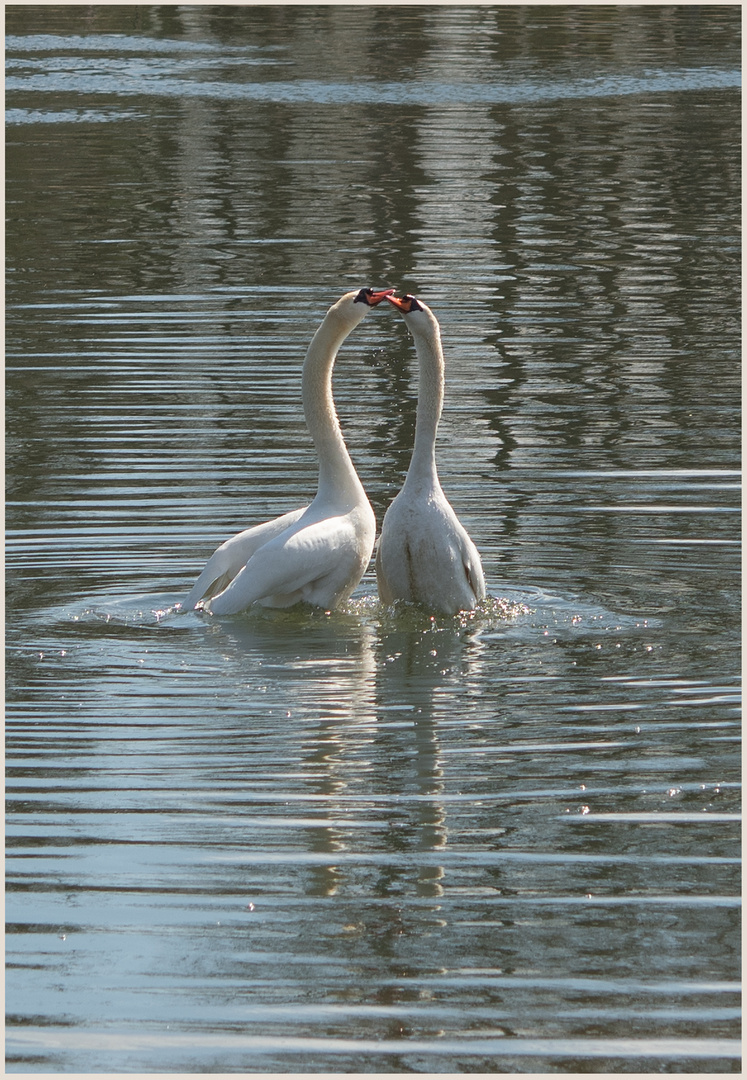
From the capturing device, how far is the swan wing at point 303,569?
342 inches

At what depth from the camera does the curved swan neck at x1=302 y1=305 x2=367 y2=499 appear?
9156mm

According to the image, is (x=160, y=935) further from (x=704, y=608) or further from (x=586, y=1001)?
(x=704, y=608)

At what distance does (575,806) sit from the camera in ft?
21.3

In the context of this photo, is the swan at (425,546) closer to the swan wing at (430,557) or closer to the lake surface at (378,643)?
the swan wing at (430,557)

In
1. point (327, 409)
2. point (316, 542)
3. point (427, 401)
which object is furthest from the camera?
point (327, 409)

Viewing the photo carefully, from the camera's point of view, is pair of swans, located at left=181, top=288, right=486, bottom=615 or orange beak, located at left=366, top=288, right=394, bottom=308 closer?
pair of swans, located at left=181, top=288, right=486, bottom=615

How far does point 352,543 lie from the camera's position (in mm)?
8898

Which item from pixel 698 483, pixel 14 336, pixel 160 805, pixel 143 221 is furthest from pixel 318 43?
pixel 160 805

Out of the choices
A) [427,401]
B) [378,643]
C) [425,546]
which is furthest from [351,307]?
[378,643]

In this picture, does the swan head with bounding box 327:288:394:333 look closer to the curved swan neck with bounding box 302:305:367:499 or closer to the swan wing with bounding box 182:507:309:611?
the curved swan neck with bounding box 302:305:367:499

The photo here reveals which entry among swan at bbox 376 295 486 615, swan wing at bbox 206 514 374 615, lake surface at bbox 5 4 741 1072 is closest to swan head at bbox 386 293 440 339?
swan at bbox 376 295 486 615

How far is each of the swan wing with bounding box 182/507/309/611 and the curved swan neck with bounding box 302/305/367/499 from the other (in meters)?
0.22

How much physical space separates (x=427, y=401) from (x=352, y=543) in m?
0.77

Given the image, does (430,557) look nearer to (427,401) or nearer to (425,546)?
(425,546)
